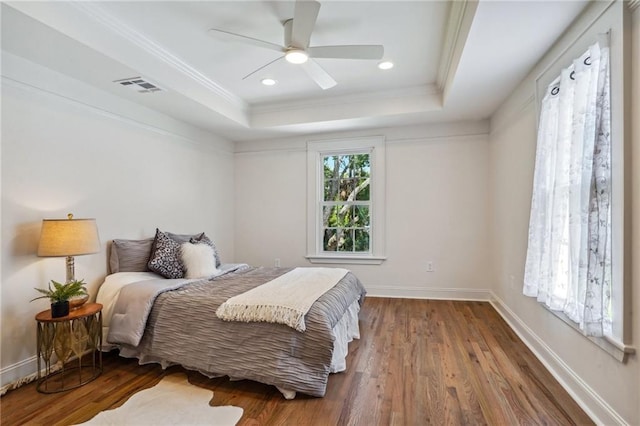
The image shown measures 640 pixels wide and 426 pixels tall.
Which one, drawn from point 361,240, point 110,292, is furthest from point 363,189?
point 110,292

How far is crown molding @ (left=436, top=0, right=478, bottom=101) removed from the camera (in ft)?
7.18

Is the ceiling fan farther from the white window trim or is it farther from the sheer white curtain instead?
the white window trim

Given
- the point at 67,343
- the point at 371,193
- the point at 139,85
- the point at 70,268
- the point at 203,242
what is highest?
the point at 139,85

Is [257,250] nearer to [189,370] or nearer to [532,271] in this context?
[189,370]

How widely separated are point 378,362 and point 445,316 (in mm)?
1497

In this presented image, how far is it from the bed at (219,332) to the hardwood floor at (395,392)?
0.39 feet

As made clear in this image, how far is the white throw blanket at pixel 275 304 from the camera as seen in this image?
7.25 feet

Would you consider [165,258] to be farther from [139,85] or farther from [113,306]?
[139,85]

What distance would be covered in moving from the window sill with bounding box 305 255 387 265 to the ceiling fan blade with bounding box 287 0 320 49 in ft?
10.3

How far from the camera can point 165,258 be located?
326cm

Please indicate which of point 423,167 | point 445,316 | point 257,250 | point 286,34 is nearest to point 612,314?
point 445,316

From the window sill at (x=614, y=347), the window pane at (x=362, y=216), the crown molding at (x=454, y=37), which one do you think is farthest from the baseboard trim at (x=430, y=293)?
the crown molding at (x=454, y=37)

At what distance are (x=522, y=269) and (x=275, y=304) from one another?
2.49 metres

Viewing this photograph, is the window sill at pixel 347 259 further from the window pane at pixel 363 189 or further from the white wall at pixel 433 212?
the window pane at pixel 363 189
